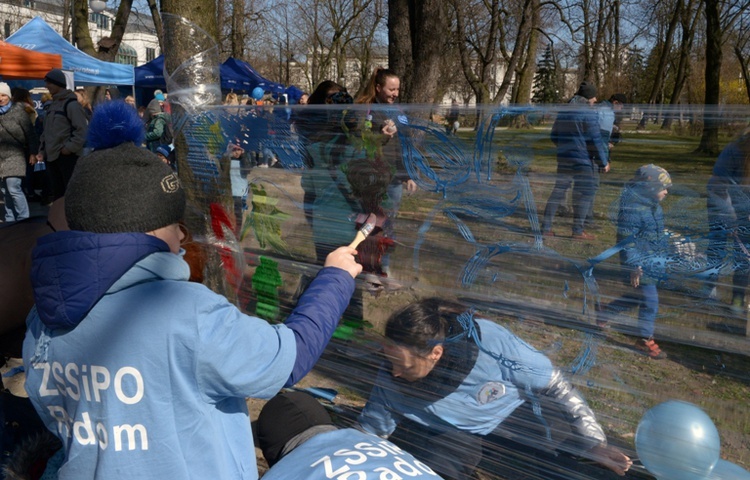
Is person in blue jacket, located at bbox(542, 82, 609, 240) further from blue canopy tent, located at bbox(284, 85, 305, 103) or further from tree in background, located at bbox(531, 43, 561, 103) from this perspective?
tree in background, located at bbox(531, 43, 561, 103)

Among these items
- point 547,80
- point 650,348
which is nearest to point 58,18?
point 547,80

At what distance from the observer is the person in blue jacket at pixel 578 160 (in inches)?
81.4

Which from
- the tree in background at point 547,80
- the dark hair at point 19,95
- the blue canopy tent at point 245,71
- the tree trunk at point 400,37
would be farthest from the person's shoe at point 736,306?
the tree in background at point 547,80

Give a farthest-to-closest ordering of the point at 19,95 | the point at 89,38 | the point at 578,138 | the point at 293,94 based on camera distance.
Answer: the point at 293,94
the point at 89,38
the point at 19,95
the point at 578,138

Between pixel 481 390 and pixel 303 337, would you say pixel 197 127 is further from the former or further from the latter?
pixel 303 337

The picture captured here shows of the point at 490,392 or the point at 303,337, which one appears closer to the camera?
the point at 303,337

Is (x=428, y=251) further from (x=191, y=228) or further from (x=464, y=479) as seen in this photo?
(x=191, y=228)

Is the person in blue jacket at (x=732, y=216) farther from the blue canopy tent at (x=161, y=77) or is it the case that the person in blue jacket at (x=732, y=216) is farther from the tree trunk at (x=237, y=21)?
the tree trunk at (x=237, y=21)

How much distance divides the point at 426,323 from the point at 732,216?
3.38 ft

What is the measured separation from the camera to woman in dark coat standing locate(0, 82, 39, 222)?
6824 millimetres

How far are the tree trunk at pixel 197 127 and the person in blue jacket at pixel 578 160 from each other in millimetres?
1649

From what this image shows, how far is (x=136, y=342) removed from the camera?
1381 millimetres

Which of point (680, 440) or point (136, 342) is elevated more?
point (136, 342)

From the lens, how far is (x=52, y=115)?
267 inches
